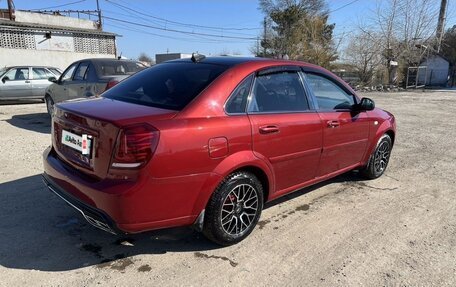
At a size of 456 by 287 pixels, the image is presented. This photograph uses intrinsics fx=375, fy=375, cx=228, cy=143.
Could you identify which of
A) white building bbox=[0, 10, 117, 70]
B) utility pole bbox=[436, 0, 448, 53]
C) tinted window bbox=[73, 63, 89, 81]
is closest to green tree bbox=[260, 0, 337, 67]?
utility pole bbox=[436, 0, 448, 53]

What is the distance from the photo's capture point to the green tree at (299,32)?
32.4 m

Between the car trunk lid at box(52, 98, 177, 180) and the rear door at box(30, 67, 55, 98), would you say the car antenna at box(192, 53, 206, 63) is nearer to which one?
the car trunk lid at box(52, 98, 177, 180)

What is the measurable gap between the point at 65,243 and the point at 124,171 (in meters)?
1.16

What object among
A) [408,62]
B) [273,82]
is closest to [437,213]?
[273,82]

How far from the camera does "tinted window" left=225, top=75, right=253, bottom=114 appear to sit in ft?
10.6

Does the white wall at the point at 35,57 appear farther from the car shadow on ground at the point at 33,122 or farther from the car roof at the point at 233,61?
the car roof at the point at 233,61

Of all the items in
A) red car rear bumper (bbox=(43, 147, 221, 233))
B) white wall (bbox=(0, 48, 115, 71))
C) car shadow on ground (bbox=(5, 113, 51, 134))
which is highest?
white wall (bbox=(0, 48, 115, 71))

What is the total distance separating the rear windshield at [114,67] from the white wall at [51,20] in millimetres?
23591

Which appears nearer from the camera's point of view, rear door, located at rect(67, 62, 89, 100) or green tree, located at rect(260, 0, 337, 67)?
rear door, located at rect(67, 62, 89, 100)

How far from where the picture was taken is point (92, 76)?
812 centimetres

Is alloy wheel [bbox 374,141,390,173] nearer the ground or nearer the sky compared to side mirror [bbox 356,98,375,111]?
nearer the ground

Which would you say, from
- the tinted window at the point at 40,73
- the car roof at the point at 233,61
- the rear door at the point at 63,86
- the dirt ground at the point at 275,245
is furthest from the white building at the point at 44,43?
the car roof at the point at 233,61

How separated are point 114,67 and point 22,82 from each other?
26.3 ft

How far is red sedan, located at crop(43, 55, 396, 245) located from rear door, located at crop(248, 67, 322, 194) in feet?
0.04
